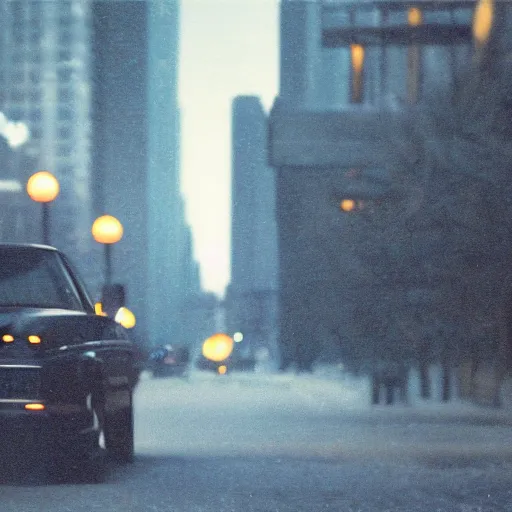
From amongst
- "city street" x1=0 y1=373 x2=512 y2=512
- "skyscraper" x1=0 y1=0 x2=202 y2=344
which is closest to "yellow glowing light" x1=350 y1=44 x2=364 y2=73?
"city street" x1=0 y1=373 x2=512 y2=512

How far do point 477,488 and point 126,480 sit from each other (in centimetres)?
216

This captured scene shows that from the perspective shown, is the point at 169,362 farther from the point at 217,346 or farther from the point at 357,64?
the point at 357,64

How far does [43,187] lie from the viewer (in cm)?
2150

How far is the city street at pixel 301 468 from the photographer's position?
9.02 m

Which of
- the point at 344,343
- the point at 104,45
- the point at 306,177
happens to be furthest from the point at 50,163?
the point at 344,343

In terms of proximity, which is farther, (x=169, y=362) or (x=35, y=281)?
(x=169, y=362)

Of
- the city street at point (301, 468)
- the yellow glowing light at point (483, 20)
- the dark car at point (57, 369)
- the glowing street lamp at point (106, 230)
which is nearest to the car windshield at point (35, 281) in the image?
the dark car at point (57, 369)

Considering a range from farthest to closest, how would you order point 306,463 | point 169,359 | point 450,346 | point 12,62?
point 12,62 < point 169,359 < point 450,346 < point 306,463

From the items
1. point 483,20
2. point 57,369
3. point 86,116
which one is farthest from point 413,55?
point 86,116

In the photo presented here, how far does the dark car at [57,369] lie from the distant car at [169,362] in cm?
4668

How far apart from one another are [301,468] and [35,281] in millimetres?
2266

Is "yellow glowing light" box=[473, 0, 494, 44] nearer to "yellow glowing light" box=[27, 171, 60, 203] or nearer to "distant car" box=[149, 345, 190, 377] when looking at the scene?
Answer: "yellow glowing light" box=[27, 171, 60, 203]

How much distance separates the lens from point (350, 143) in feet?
197

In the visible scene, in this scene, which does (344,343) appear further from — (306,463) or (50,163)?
(50,163)
